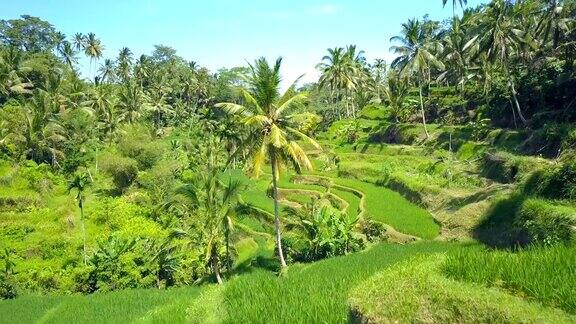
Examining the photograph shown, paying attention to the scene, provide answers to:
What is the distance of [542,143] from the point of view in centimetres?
3228

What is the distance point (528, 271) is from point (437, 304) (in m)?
1.37

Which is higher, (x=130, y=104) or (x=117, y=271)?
(x=130, y=104)

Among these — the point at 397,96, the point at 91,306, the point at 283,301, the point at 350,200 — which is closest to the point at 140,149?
the point at 350,200

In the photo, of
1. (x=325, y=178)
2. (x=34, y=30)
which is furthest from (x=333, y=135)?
(x=34, y=30)

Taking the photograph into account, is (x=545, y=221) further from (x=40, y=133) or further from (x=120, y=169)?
(x=40, y=133)

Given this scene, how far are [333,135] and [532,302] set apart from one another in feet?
197

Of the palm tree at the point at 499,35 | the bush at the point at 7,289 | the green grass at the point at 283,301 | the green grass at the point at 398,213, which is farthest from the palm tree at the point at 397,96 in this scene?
the green grass at the point at 283,301

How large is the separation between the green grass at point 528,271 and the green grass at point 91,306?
14009 mm

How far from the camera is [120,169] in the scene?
48.8m

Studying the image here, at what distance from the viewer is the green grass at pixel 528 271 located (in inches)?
222

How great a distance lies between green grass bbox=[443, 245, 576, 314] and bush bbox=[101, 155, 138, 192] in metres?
45.7

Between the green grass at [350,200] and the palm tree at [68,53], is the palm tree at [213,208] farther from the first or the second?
the palm tree at [68,53]

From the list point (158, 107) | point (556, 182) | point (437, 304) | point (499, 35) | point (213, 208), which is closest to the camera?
point (437, 304)

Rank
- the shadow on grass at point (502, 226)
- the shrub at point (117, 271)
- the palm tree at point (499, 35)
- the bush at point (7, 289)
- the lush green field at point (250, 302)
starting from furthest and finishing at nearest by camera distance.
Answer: the palm tree at point (499, 35), the bush at point (7, 289), the shrub at point (117, 271), the shadow on grass at point (502, 226), the lush green field at point (250, 302)
